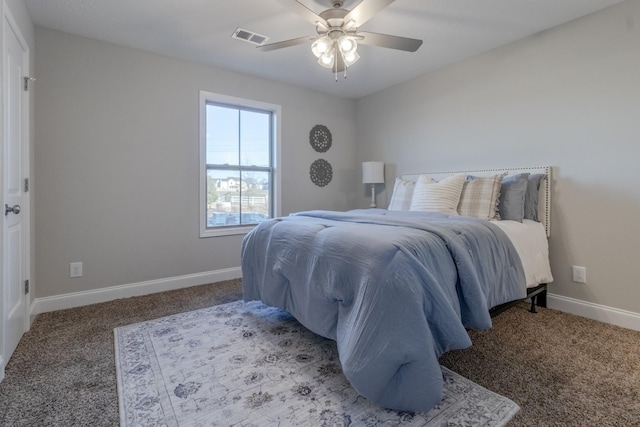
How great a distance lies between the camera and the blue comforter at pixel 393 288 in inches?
49.8

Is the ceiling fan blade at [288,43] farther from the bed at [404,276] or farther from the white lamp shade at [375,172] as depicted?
the white lamp shade at [375,172]

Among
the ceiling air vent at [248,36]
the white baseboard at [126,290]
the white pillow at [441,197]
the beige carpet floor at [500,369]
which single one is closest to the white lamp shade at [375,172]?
the white pillow at [441,197]

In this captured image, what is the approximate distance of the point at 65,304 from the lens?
2625 mm

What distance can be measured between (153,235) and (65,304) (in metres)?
0.88

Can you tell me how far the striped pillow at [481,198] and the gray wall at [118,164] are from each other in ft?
8.14

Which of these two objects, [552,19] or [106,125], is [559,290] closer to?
[552,19]

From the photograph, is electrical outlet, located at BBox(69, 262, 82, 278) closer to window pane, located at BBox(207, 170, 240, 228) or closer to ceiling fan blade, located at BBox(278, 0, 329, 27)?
window pane, located at BBox(207, 170, 240, 228)

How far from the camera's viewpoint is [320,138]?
4.20 meters

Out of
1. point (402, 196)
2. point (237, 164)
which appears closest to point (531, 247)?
point (402, 196)

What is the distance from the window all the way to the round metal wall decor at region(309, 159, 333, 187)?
56 cm

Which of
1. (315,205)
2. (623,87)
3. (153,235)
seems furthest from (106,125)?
(623,87)

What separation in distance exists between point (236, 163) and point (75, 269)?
1862 mm

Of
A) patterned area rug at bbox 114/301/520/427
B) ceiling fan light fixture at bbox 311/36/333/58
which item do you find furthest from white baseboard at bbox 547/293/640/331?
ceiling fan light fixture at bbox 311/36/333/58

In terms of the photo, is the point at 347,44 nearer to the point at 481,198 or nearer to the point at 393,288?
the point at 393,288
